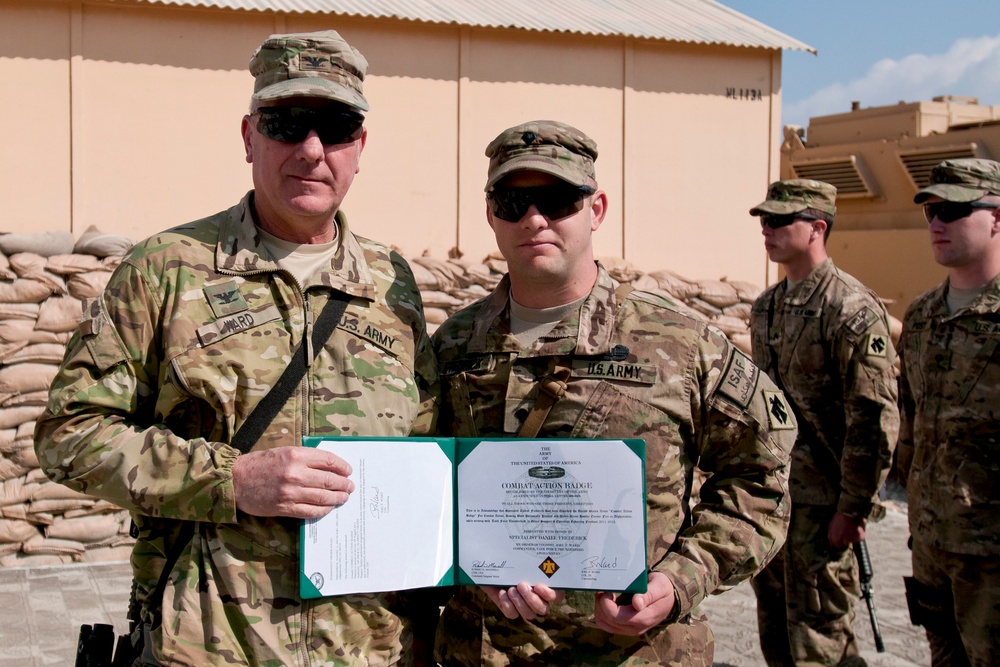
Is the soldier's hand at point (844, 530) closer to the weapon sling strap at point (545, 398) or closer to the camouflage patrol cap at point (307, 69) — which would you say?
the weapon sling strap at point (545, 398)

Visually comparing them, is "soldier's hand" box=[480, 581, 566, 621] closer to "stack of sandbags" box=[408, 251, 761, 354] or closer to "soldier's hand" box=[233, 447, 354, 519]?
"soldier's hand" box=[233, 447, 354, 519]

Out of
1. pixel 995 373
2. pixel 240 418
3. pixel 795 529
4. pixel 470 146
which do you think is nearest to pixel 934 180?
pixel 995 373

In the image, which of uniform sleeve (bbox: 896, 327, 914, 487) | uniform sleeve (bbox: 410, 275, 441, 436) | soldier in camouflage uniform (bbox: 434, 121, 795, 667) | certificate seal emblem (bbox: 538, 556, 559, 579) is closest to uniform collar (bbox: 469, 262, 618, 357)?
soldier in camouflage uniform (bbox: 434, 121, 795, 667)

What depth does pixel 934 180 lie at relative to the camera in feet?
14.1

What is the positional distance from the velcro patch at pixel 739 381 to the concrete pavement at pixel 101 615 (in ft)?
Result: 9.77

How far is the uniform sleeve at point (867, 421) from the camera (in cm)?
424

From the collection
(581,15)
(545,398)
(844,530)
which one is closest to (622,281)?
(581,15)

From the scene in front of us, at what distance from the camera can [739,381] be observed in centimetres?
234

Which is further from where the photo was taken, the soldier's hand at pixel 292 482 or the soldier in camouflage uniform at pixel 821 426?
the soldier in camouflage uniform at pixel 821 426

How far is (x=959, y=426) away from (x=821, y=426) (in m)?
0.73

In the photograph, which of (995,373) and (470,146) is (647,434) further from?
(470,146)

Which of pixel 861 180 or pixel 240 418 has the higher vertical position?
pixel 861 180

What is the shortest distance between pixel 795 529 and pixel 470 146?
4820 millimetres
